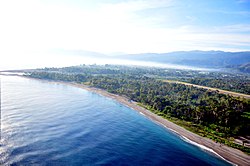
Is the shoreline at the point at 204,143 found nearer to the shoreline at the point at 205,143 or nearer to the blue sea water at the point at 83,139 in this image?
the shoreline at the point at 205,143

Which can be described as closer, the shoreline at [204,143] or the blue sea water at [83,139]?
the blue sea water at [83,139]

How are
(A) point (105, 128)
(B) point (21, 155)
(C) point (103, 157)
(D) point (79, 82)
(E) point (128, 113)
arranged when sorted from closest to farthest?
(B) point (21, 155)
(C) point (103, 157)
(A) point (105, 128)
(E) point (128, 113)
(D) point (79, 82)

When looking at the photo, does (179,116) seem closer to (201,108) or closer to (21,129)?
(201,108)

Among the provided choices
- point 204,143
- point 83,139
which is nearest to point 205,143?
point 204,143

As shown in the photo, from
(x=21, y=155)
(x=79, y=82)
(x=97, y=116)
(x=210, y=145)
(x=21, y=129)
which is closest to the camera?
(x=21, y=155)

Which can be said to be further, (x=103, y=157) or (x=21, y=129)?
(x=21, y=129)

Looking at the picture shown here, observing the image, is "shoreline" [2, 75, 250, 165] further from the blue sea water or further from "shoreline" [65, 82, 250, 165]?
the blue sea water

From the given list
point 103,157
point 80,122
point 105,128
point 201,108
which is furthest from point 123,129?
point 201,108

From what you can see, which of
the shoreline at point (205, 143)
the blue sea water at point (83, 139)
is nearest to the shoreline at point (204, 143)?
the shoreline at point (205, 143)

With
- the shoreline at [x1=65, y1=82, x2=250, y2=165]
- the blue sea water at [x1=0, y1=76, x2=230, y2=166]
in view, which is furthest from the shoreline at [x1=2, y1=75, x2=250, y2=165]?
the blue sea water at [x1=0, y1=76, x2=230, y2=166]
